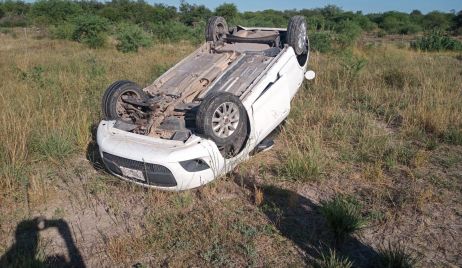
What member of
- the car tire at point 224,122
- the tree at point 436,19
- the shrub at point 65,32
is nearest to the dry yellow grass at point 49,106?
the car tire at point 224,122

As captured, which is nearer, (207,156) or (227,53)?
(207,156)

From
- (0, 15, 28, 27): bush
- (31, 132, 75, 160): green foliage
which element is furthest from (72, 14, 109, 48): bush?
(0, 15, 28, 27): bush

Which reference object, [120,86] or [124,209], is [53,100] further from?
[124,209]

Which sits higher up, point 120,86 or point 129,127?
point 120,86

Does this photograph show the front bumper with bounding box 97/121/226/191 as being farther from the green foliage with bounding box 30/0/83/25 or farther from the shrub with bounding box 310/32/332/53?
the green foliage with bounding box 30/0/83/25

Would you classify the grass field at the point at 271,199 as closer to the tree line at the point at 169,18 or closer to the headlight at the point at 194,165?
the headlight at the point at 194,165

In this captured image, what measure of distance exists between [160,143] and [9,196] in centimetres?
171

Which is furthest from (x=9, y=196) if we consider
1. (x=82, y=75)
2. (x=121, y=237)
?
(x=82, y=75)

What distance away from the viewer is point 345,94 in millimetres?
7250

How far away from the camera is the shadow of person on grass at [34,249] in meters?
2.82

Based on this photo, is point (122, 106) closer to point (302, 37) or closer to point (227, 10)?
point (302, 37)

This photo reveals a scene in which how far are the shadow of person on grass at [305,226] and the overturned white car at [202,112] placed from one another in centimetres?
58

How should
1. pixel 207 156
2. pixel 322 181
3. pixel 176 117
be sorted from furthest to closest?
pixel 176 117 < pixel 322 181 < pixel 207 156

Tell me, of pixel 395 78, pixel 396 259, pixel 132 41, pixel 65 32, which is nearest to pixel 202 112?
pixel 396 259
